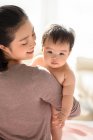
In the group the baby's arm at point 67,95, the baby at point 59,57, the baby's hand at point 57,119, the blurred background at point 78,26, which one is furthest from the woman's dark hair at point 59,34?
the blurred background at point 78,26

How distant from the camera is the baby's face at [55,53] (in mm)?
1370

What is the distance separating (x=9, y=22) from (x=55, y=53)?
0.31 m

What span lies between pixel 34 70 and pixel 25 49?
9cm

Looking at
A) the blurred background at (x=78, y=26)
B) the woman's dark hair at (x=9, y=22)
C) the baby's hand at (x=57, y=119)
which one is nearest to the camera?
the woman's dark hair at (x=9, y=22)

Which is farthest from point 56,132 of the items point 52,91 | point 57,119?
point 52,91

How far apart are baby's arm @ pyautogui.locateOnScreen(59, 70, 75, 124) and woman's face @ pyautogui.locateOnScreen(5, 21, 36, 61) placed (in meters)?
0.19

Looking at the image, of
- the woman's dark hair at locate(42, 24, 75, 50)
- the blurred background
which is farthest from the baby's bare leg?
the blurred background

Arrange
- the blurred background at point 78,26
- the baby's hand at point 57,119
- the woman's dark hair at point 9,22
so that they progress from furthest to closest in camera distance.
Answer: the blurred background at point 78,26, the baby's hand at point 57,119, the woman's dark hair at point 9,22

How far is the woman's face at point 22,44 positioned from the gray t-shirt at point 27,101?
2.4 inches

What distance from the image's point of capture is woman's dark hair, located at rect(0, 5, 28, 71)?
1.15m

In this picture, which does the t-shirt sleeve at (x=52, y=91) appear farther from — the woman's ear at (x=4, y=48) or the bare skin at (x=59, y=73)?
the woman's ear at (x=4, y=48)

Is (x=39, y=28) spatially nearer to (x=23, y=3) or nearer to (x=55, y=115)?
(x=23, y=3)

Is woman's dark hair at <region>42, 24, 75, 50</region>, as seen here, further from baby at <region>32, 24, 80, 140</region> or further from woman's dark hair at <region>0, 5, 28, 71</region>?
woman's dark hair at <region>0, 5, 28, 71</region>

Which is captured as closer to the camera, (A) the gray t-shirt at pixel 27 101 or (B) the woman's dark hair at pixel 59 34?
(A) the gray t-shirt at pixel 27 101
